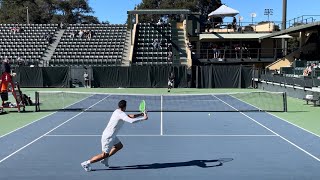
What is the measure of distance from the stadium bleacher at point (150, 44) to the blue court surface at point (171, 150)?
25.7 m

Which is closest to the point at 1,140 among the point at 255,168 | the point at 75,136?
the point at 75,136

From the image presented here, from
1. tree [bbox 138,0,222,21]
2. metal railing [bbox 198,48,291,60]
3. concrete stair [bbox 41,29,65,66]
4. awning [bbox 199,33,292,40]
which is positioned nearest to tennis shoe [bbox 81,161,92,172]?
metal railing [bbox 198,48,291,60]

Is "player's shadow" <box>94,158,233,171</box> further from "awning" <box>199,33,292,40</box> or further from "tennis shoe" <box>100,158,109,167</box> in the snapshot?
"awning" <box>199,33,292,40</box>

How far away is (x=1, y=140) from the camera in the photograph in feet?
41.5

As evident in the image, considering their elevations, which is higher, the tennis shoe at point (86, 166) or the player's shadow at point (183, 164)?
the tennis shoe at point (86, 166)

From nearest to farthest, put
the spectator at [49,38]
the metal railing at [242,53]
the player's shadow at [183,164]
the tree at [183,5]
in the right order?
1. the player's shadow at [183,164]
2. the metal railing at [242,53]
3. the spectator at [49,38]
4. the tree at [183,5]

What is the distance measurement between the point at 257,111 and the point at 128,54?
25844mm

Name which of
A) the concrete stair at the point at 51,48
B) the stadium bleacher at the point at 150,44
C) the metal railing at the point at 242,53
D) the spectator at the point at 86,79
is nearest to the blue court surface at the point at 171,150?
the spectator at the point at 86,79

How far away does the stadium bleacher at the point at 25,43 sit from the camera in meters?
44.4

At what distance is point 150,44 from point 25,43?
1316 centimetres

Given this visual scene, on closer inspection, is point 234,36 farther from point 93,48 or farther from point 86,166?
point 86,166

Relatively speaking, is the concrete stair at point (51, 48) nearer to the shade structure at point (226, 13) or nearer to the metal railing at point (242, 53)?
the metal railing at point (242, 53)

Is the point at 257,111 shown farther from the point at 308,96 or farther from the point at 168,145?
the point at 168,145

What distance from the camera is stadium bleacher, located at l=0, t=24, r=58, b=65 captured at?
146 feet
